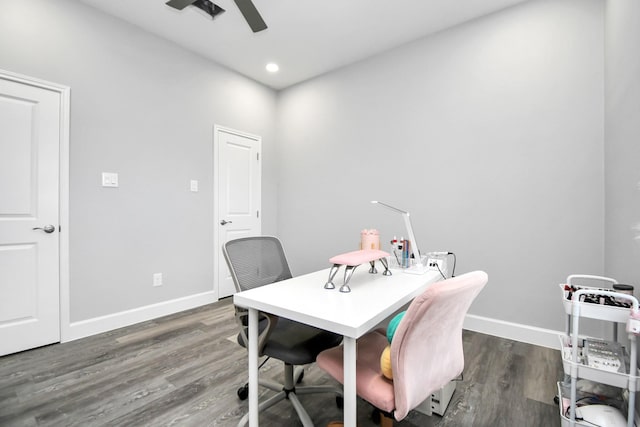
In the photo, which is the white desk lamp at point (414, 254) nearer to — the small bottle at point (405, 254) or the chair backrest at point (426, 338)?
the small bottle at point (405, 254)

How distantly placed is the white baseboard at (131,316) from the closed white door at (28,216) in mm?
120

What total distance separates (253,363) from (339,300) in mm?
480

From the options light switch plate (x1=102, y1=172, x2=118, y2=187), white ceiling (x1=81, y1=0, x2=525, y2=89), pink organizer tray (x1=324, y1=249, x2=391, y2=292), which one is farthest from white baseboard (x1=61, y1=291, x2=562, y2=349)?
white ceiling (x1=81, y1=0, x2=525, y2=89)

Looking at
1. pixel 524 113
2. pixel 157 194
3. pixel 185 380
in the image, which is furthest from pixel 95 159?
pixel 524 113

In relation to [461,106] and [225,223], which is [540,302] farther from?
[225,223]

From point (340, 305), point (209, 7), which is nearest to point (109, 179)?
point (209, 7)

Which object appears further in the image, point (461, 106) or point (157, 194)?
point (157, 194)

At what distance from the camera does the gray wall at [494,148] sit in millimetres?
2250

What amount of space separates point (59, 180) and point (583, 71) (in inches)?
164

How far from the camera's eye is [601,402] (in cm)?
144

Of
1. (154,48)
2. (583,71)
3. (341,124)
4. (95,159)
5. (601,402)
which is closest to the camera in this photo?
(601,402)

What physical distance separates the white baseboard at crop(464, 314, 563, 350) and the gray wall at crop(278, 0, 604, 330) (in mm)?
64

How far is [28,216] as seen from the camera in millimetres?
2279

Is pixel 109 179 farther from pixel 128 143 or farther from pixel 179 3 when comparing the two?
pixel 179 3
